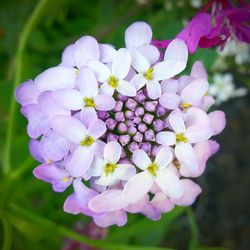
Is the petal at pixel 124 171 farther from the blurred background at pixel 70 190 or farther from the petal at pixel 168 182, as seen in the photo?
the blurred background at pixel 70 190

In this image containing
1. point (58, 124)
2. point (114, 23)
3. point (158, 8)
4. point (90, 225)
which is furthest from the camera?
point (158, 8)

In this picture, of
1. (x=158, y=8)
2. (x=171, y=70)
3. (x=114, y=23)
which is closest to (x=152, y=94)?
(x=171, y=70)

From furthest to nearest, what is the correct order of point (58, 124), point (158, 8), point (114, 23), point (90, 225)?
point (158, 8)
point (114, 23)
point (90, 225)
point (58, 124)

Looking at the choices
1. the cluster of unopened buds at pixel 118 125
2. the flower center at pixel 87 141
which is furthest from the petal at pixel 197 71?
the flower center at pixel 87 141

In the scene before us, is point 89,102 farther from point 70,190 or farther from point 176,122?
point 70,190

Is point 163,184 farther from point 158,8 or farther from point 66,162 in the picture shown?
point 158,8

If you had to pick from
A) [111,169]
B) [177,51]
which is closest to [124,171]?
[111,169]
